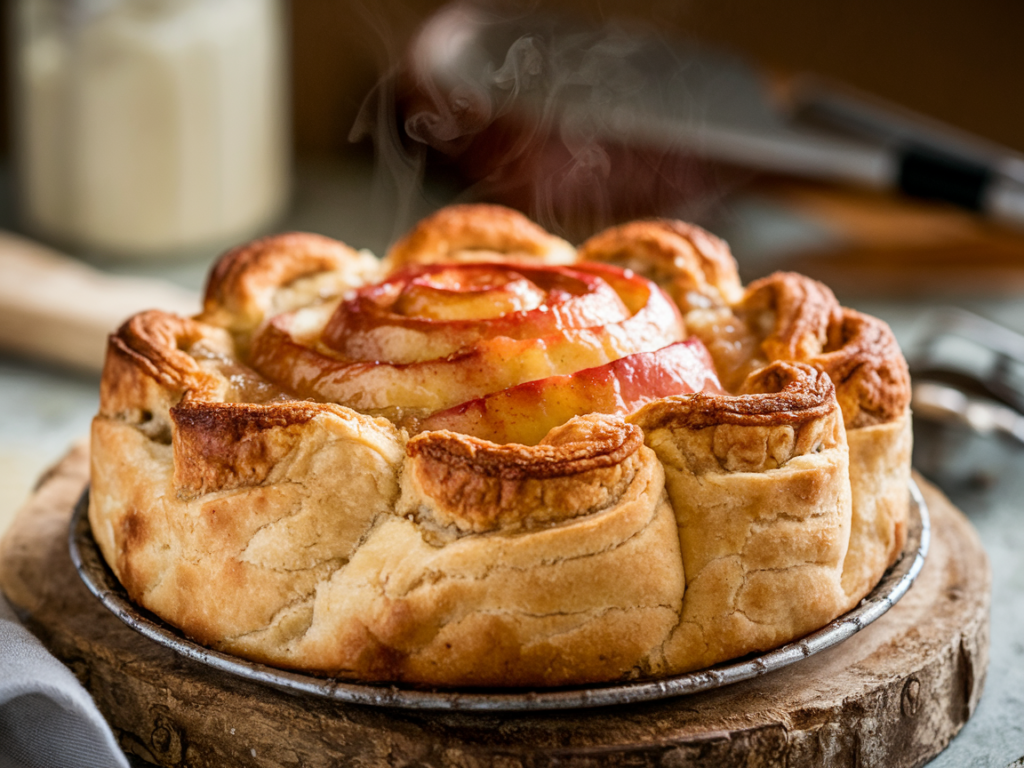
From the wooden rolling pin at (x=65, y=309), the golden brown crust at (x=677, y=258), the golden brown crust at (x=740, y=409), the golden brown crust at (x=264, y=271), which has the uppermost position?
the golden brown crust at (x=740, y=409)

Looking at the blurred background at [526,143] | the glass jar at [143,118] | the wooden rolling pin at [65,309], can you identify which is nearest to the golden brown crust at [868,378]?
the blurred background at [526,143]

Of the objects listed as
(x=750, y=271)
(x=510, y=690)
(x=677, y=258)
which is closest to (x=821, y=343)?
(x=677, y=258)

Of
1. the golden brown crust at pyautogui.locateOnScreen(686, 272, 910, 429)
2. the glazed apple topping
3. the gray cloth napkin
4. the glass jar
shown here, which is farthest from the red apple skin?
the glass jar

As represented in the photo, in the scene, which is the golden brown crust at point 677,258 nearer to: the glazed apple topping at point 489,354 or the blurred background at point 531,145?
the glazed apple topping at point 489,354

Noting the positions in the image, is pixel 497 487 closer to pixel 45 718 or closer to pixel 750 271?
pixel 45 718

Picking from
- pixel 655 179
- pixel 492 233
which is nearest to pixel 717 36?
pixel 655 179

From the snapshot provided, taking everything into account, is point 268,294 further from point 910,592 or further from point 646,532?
point 910,592
